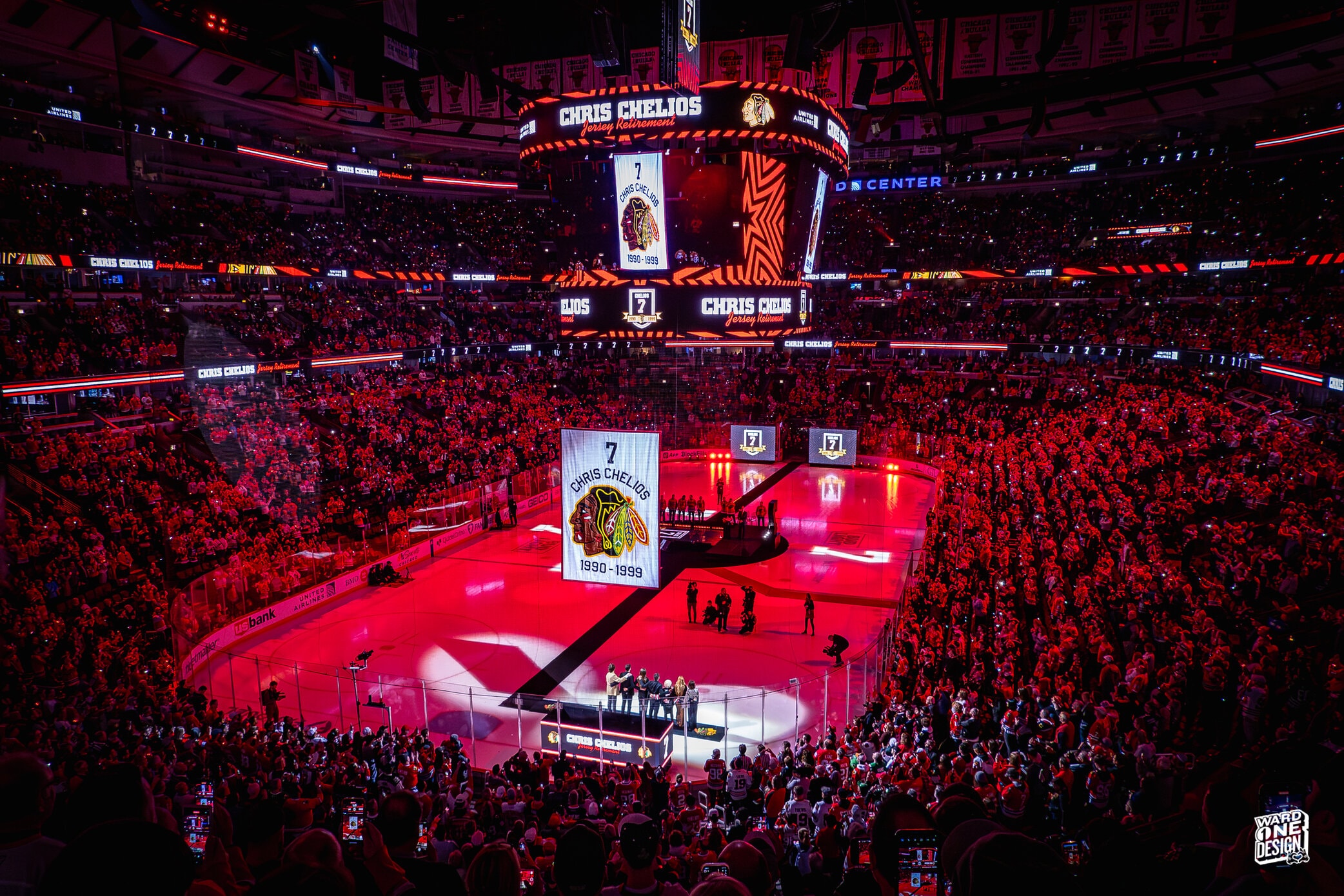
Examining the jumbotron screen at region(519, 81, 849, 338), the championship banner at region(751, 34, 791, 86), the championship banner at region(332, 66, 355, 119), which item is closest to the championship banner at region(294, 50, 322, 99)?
the championship banner at region(332, 66, 355, 119)

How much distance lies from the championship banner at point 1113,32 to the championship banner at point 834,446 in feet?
60.9

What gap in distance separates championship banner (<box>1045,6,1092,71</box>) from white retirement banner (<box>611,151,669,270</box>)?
13.9 m

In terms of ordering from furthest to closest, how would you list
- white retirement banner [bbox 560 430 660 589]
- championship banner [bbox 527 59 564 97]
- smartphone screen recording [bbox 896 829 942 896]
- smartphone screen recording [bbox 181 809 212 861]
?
championship banner [bbox 527 59 564 97], white retirement banner [bbox 560 430 660 589], smartphone screen recording [bbox 181 809 212 861], smartphone screen recording [bbox 896 829 942 896]

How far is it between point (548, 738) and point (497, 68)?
28.3 meters

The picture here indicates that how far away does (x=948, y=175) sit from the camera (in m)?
48.7

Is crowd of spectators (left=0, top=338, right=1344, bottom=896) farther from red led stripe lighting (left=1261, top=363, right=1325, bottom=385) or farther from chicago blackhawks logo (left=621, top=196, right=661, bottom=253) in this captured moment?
chicago blackhawks logo (left=621, top=196, right=661, bottom=253)

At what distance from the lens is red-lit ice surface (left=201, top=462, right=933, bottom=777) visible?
15.4 meters

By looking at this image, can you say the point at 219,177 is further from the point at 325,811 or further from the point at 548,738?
the point at 325,811

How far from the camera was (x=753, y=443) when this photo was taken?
3872 cm

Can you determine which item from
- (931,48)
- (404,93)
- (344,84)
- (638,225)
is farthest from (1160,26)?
(404,93)

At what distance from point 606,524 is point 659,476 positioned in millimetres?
1249

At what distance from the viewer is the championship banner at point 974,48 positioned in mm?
22844

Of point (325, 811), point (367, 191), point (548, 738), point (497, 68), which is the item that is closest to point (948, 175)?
point (497, 68)

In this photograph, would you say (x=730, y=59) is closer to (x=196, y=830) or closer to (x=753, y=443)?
(x=753, y=443)
